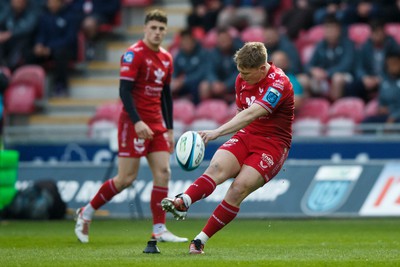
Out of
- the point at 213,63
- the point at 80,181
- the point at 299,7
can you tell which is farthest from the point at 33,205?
the point at 299,7

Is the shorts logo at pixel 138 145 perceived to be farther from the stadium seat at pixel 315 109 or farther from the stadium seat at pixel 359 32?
the stadium seat at pixel 359 32

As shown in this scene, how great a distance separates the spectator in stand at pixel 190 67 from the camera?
72.0ft

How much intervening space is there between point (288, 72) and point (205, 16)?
12.1 ft

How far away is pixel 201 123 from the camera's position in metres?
20.8

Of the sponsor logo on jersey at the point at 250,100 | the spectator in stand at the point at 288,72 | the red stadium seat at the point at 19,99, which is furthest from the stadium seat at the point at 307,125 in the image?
the sponsor logo on jersey at the point at 250,100

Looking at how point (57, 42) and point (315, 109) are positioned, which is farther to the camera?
point (57, 42)

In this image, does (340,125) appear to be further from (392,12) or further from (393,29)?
(392,12)

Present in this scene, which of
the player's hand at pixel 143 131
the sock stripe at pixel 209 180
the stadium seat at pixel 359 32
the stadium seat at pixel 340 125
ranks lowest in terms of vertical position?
the stadium seat at pixel 340 125

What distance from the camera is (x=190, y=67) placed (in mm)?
22281

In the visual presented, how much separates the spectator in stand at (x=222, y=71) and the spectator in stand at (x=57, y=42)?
391cm

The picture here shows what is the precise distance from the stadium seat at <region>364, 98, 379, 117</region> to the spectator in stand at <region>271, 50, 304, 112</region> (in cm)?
127

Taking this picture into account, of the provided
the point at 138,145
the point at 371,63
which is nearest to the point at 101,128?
the point at 371,63

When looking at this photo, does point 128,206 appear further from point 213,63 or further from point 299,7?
point 299,7

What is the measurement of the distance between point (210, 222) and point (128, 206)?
25.1ft
